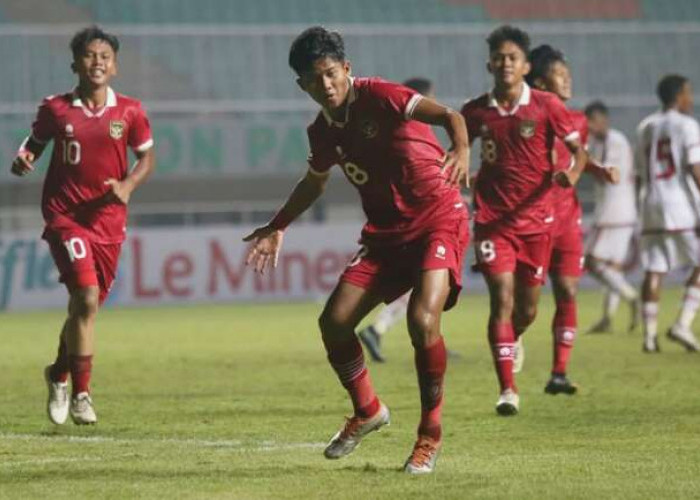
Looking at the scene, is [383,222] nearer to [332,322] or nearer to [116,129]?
[332,322]

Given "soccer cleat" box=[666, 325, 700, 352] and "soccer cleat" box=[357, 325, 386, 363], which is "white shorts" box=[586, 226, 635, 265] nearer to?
"soccer cleat" box=[666, 325, 700, 352]

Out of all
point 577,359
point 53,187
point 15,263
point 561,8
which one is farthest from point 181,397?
point 561,8

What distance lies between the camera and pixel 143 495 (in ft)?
24.6

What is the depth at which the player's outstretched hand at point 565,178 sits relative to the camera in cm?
1146

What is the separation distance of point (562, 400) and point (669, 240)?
18.0 feet

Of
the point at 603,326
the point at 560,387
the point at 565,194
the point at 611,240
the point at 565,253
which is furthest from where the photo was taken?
the point at 611,240

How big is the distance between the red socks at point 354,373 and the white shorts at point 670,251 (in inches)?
347

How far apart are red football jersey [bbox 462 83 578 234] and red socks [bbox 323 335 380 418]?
10.9ft

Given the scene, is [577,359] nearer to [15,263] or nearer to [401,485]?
[401,485]

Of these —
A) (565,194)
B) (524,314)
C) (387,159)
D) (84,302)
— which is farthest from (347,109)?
(565,194)

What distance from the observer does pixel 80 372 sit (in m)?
10.8

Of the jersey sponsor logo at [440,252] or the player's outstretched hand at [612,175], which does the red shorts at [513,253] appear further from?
the jersey sponsor logo at [440,252]

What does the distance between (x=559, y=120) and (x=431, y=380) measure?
3.75 metres

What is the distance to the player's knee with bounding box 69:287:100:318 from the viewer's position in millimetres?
10773
